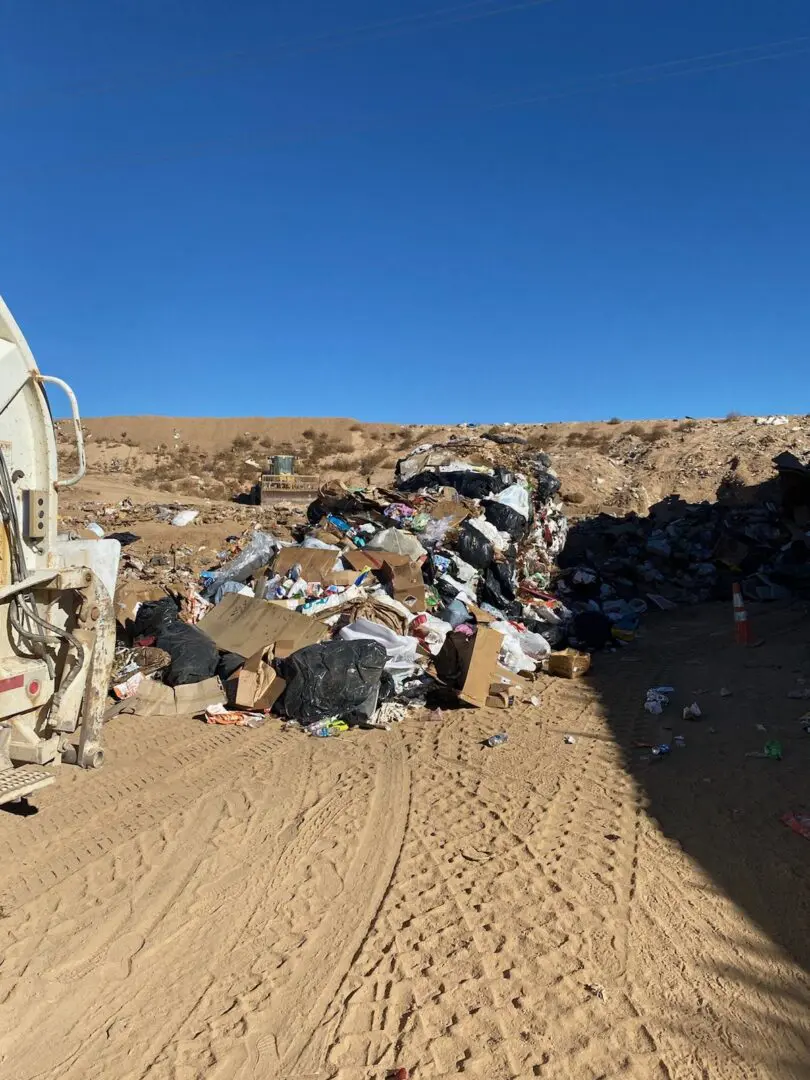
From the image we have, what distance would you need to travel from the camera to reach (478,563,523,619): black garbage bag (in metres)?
9.22

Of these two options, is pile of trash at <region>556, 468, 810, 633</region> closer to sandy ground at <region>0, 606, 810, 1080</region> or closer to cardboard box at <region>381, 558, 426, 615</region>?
cardboard box at <region>381, 558, 426, 615</region>

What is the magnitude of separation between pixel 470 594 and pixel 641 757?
12.9 ft

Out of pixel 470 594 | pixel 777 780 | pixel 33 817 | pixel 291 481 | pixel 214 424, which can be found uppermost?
pixel 214 424

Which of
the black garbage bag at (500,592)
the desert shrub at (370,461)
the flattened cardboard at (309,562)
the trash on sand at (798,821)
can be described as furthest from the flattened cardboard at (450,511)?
the desert shrub at (370,461)

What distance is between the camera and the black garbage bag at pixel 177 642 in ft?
23.0

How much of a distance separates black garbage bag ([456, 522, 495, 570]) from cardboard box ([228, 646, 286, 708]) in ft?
11.3

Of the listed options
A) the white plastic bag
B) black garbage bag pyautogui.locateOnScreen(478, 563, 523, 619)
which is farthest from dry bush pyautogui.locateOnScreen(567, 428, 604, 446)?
black garbage bag pyautogui.locateOnScreen(478, 563, 523, 619)

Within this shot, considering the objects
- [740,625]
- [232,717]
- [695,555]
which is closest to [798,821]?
[232,717]

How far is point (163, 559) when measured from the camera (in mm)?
10820

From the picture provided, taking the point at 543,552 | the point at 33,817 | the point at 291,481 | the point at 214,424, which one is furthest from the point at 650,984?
the point at 214,424

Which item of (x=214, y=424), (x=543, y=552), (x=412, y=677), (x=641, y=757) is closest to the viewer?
(x=641, y=757)

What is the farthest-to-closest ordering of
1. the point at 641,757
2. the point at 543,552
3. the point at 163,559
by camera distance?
the point at 543,552 < the point at 163,559 < the point at 641,757

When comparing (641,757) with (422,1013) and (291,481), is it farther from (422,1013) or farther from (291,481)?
(291,481)

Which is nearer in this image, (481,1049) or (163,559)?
(481,1049)
